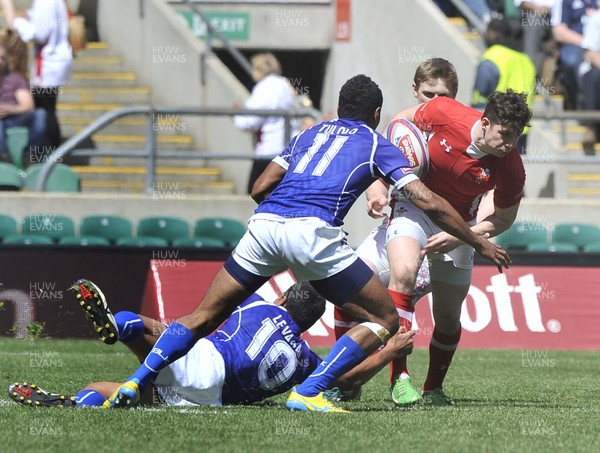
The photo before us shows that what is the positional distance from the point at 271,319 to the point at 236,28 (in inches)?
480

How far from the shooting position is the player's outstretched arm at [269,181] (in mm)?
8078

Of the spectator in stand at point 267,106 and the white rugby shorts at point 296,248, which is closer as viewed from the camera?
the white rugby shorts at point 296,248

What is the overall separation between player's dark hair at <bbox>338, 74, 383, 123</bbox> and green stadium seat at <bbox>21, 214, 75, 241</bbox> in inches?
290

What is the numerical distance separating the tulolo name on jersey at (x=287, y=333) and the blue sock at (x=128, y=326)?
82 centimetres

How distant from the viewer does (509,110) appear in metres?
8.23

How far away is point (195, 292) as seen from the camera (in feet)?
44.9

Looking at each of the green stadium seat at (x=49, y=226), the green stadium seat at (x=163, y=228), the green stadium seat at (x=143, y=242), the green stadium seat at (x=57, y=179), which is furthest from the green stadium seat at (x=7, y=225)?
→ the green stadium seat at (x=163, y=228)

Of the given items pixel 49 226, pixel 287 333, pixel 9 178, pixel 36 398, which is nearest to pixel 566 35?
pixel 49 226

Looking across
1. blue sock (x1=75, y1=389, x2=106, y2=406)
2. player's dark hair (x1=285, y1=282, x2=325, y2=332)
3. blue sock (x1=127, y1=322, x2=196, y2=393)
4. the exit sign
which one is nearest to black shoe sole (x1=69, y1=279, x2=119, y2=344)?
blue sock (x1=127, y1=322, x2=196, y2=393)

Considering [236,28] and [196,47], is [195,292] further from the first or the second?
[236,28]

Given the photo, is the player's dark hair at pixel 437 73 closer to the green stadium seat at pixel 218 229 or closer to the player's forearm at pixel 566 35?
the green stadium seat at pixel 218 229

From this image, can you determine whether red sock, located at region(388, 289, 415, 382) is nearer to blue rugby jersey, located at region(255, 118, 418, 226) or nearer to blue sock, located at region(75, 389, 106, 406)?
blue rugby jersey, located at region(255, 118, 418, 226)

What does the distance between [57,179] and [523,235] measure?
5524mm

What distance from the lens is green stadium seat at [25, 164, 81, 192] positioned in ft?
50.1
